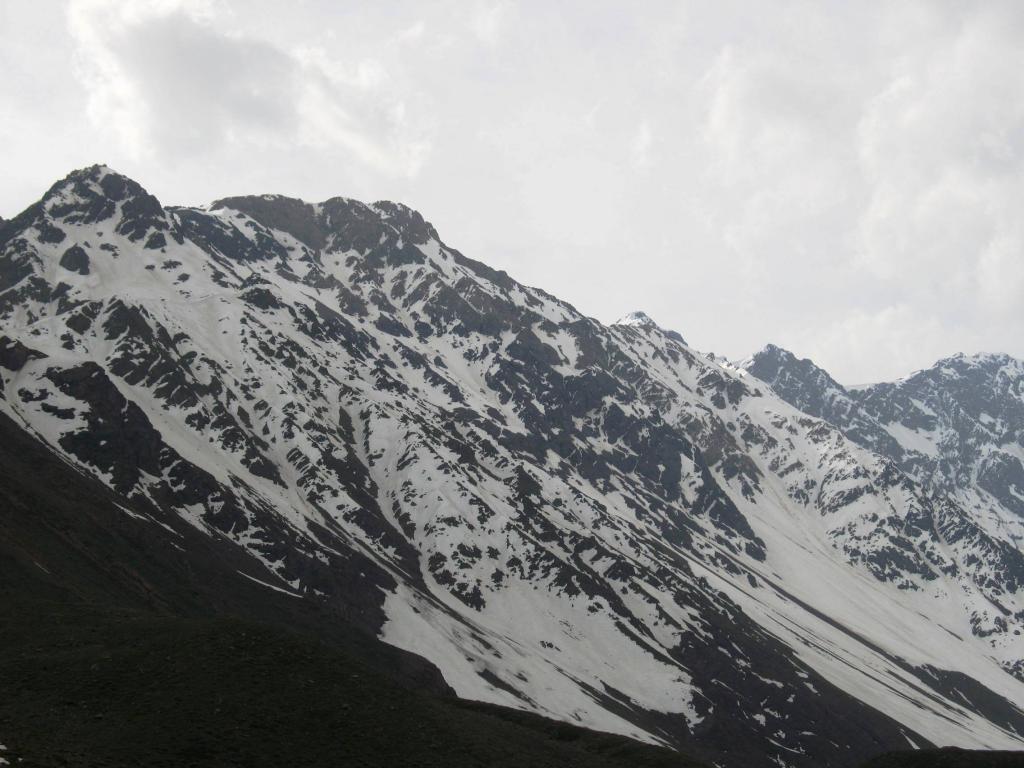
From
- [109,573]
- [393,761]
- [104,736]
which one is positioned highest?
[393,761]

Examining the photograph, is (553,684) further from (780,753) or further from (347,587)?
(780,753)

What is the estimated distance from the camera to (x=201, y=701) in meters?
57.5

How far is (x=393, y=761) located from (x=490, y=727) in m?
20.9

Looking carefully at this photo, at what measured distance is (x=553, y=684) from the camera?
175 metres

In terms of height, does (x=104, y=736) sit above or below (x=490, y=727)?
below

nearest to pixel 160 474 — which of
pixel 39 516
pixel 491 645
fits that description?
pixel 39 516

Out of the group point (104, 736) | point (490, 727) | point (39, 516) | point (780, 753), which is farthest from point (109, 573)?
point (780, 753)

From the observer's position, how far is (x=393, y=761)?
56844 mm

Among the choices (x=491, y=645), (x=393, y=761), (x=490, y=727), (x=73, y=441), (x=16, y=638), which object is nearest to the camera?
(x=393, y=761)

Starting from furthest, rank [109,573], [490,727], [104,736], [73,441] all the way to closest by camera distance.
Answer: [73,441] → [109,573] → [490,727] → [104,736]

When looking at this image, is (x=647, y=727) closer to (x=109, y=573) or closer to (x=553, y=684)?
(x=553, y=684)

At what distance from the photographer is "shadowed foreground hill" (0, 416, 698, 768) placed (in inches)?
1994

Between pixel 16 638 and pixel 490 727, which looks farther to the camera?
pixel 490 727

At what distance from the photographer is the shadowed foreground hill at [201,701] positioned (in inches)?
1994
